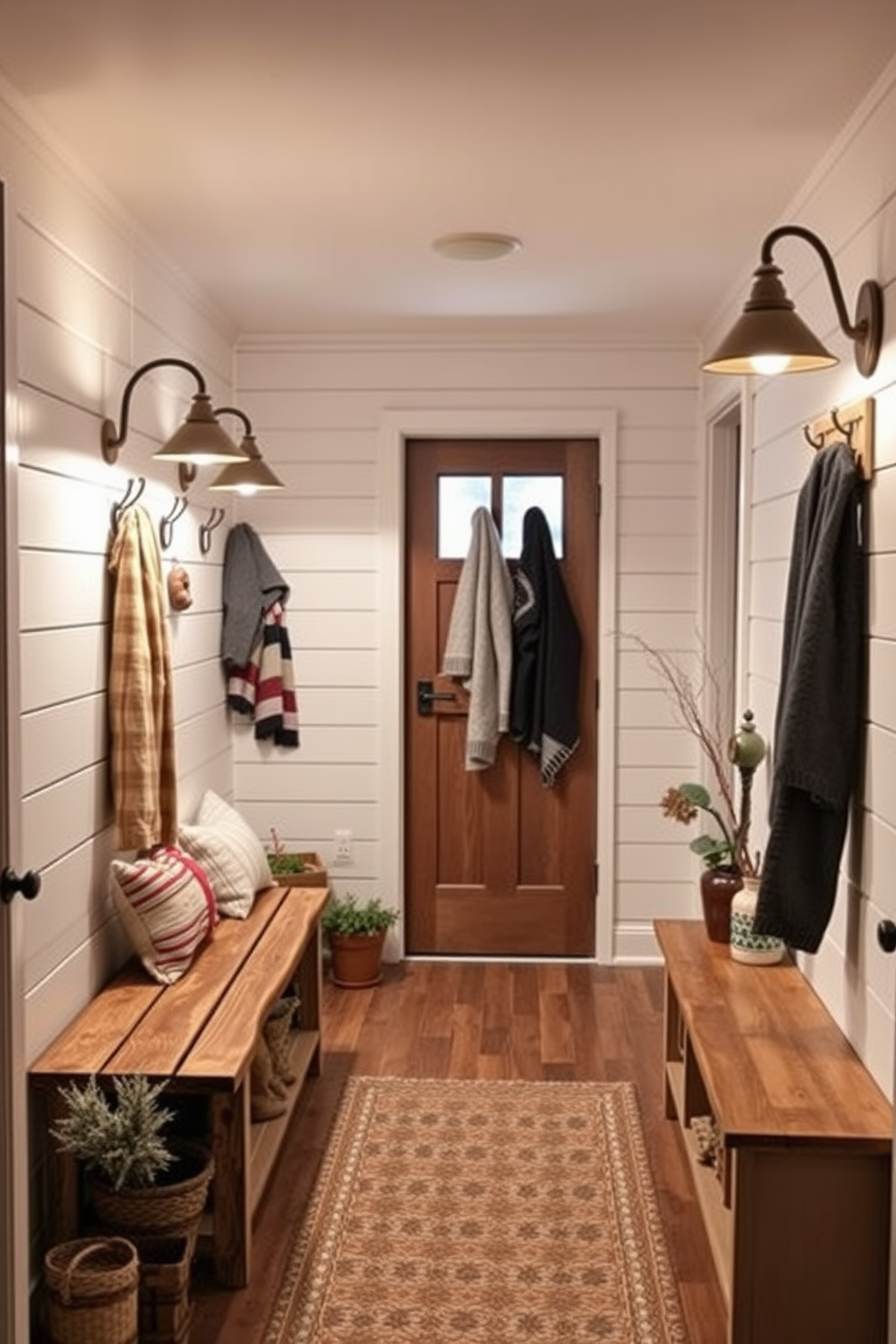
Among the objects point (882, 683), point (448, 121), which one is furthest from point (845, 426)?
point (448, 121)

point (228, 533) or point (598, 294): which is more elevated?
point (598, 294)

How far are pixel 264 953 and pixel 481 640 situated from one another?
1846mm

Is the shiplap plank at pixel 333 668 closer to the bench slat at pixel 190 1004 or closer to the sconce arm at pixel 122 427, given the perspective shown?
the bench slat at pixel 190 1004

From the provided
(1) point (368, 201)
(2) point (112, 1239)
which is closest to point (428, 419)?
(1) point (368, 201)

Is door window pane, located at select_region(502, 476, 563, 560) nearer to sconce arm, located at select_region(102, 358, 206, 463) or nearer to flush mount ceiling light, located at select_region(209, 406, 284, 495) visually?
flush mount ceiling light, located at select_region(209, 406, 284, 495)

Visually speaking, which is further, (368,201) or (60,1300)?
(368,201)

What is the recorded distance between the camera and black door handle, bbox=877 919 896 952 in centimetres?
217

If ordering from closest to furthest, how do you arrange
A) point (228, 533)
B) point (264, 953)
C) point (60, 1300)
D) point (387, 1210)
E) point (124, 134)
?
point (60, 1300), point (124, 134), point (387, 1210), point (264, 953), point (228, 533)

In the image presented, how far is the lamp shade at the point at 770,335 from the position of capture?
2.29 meters

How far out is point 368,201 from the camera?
126 inches

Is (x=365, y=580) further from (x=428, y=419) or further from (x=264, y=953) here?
(x=264, y=953)

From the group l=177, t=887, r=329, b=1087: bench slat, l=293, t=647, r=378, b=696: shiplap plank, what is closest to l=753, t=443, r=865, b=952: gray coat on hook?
l=177, t=887, r=329, b=1087: bench slat

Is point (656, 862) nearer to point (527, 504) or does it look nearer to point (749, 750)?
point (527, 504)

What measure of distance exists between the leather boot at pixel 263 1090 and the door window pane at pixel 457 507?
2207mm
